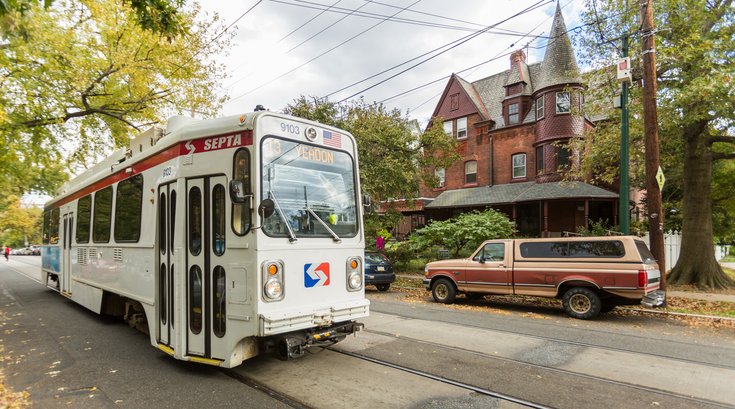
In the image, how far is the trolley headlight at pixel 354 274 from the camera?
18.8 ft

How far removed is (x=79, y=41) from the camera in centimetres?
1332

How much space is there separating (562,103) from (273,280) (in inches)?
950

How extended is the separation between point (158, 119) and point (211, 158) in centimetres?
1328

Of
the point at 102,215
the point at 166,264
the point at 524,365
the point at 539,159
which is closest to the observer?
the point at 166,264

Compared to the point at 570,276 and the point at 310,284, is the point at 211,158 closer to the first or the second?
the point at 310,284

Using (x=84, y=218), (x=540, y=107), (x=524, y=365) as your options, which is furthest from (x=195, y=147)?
(x=540, y=107)

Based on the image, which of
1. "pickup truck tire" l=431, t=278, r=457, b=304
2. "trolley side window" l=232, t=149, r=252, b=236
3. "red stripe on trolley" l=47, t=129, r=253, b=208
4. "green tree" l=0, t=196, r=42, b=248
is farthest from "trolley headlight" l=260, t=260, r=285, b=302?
"green tree" l=0, t=196, r=42, b=248

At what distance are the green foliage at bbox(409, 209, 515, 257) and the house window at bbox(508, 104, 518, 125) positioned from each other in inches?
429

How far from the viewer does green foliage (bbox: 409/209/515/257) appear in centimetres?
1788

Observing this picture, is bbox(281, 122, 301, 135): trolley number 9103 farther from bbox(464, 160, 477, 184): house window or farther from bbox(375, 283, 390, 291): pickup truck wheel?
bbox(464, 160, 477, 184): house window

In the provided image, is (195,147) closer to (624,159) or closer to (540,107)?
(624,159)

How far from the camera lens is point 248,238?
15.6 feet

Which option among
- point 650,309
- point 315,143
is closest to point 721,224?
point 650,309

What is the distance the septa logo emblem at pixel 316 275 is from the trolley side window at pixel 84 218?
22.3 feet
